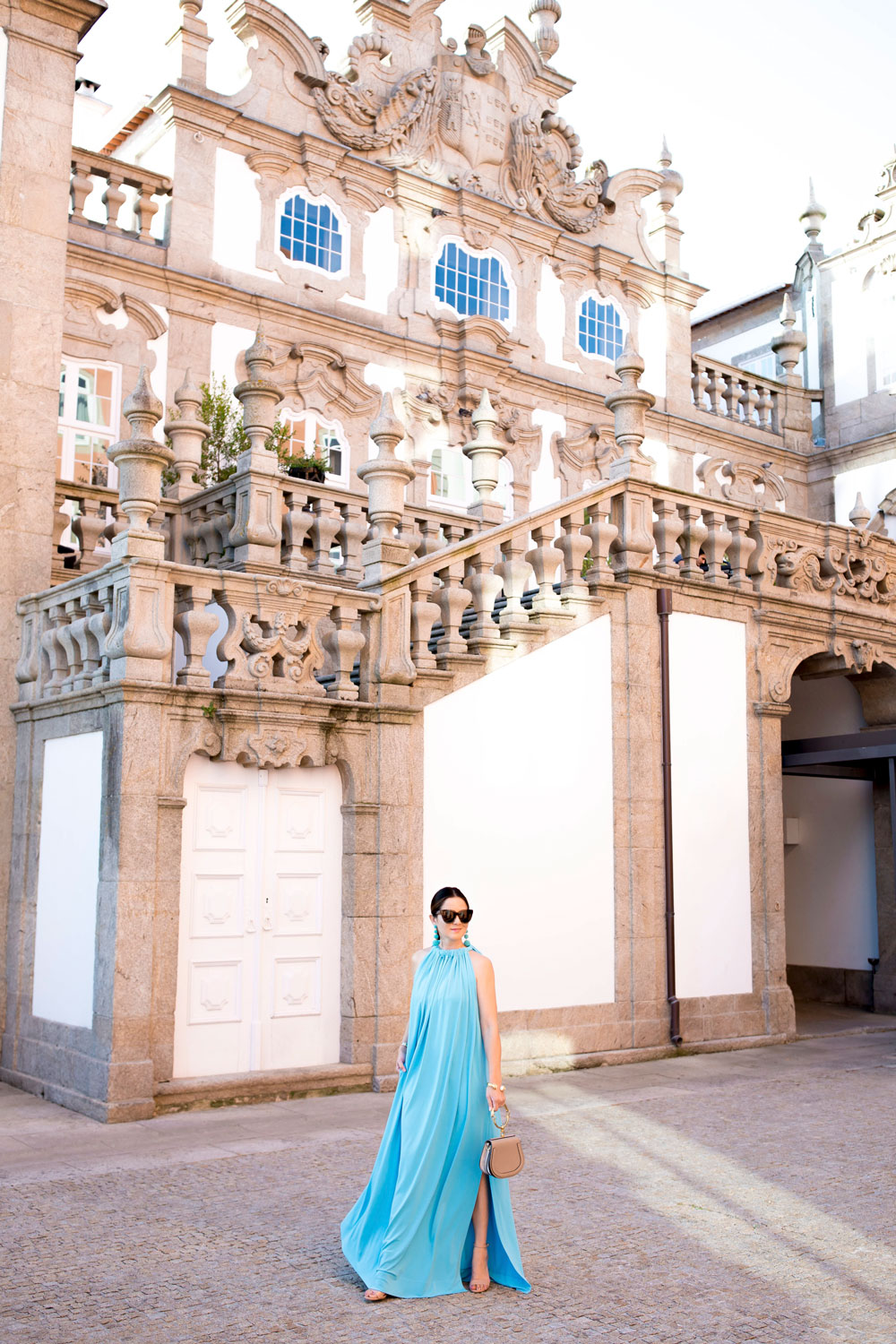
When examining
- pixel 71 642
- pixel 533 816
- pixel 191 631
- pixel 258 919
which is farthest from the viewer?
pixel 533 816

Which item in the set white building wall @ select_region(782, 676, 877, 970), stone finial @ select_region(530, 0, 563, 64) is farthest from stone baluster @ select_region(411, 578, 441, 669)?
stone finial @ select_region(530, 0, 563, 64)

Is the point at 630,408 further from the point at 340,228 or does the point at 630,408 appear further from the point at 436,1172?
the point at 436,1172

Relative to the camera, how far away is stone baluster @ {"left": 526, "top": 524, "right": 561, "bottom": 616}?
1066 cm

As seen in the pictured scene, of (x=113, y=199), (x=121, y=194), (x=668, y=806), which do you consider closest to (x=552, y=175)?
(x=121, y=194)

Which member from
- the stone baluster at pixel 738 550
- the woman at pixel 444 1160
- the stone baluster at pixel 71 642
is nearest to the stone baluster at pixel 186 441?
the stone baluster at pixel 71 642

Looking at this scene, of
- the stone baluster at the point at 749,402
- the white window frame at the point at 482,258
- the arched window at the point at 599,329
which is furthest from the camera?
the stone baluster at the point at 749,402

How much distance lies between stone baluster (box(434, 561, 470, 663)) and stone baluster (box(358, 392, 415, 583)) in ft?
1.36

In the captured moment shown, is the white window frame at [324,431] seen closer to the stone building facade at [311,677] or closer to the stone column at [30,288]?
the stone building facade at [311,677]

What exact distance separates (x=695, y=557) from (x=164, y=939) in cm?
616

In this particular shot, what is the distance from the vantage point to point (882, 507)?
794 inches

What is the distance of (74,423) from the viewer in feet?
49.7

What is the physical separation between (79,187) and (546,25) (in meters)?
9.23

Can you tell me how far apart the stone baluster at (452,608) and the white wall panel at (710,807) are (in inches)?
96.8

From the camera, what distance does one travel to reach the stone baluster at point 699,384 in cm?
2159
